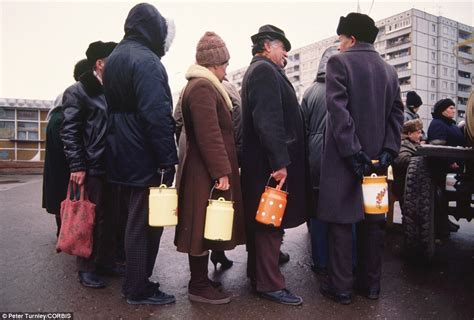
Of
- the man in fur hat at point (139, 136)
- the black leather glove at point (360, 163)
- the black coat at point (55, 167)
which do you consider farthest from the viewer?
the black coat at point (55, 167)

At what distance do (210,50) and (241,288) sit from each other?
196cm

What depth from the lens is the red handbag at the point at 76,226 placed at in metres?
3.04

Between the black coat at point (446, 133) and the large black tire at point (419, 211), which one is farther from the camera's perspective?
the black coat at point (446, 133)

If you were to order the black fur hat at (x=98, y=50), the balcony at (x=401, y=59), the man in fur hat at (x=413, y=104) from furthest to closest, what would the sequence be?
the balcony at (x=401, y=59), the man in fur hat at (x=413, y=104), the black fur hat at (x=98, y=50)

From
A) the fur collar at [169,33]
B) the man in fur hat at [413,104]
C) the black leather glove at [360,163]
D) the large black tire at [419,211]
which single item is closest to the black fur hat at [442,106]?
the man in fur hat at [413,104]

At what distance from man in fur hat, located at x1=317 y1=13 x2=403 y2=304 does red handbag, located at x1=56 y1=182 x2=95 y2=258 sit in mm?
1857

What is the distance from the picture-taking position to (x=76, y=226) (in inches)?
121

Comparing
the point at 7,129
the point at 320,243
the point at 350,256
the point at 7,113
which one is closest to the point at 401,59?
the point at 7,113

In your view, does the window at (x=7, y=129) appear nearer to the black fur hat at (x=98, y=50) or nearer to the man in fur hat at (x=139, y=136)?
the black fur hat at (x=98, y=50)

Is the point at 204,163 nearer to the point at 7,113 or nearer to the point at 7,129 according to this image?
the point at 7,129

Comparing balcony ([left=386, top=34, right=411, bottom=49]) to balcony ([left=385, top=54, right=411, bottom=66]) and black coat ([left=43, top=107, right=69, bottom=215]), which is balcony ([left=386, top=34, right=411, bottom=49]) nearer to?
balcony ([left=385, top=54, right=411, bottom=66])

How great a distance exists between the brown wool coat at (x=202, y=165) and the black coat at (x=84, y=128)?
2.57 ft

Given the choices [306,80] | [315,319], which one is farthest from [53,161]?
[306,80]

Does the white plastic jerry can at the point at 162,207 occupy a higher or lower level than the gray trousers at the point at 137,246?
higher
